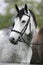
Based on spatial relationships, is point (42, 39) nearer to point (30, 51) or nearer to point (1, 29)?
point (30, 51)

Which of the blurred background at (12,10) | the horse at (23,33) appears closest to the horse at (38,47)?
the horse at (23,33)

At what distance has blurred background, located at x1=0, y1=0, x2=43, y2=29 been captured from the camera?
5.48 metres

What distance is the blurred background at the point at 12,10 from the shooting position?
5480mm

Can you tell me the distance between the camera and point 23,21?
523 centimetres

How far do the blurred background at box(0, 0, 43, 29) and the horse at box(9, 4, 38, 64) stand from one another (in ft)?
0.33

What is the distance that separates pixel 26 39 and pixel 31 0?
2.90 ft

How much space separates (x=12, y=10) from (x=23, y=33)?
0.63 meters

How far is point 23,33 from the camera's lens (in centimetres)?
527

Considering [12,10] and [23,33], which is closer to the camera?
[23,33]

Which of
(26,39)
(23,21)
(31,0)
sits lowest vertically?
(26,39)

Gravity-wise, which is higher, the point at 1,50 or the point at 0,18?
the point at 0,18

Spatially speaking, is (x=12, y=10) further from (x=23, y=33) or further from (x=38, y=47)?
(x=38, y=47)

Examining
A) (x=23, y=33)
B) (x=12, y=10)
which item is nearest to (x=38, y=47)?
(x=23, y=33)

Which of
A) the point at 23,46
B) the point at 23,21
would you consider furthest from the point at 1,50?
the point at 23,21
